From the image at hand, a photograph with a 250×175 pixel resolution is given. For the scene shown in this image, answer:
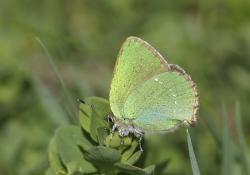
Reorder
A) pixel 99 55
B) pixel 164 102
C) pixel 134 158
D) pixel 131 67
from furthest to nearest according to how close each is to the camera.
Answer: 1. pixel 99 55
2. pixel 164 102
3. pixel 131 67
4. pixel 134 158

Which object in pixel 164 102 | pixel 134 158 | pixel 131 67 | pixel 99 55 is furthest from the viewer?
pixel 99 55

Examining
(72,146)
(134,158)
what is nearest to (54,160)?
(72,146)

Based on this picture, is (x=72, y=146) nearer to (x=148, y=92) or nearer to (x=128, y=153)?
(x=128, y=153)

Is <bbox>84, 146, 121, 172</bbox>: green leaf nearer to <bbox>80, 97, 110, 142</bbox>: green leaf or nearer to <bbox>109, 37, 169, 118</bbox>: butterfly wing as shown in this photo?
<bbox>80, 97, 110, 142</bbox>: green leaf

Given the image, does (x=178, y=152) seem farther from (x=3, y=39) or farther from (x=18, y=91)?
(x=3, y=39)

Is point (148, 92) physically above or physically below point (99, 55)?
above

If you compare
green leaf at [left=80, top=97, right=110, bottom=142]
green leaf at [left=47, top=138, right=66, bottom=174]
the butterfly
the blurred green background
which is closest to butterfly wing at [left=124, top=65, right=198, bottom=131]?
the butterfly

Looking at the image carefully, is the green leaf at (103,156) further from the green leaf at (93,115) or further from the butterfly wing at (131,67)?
the butterfly wing at (131,67)
